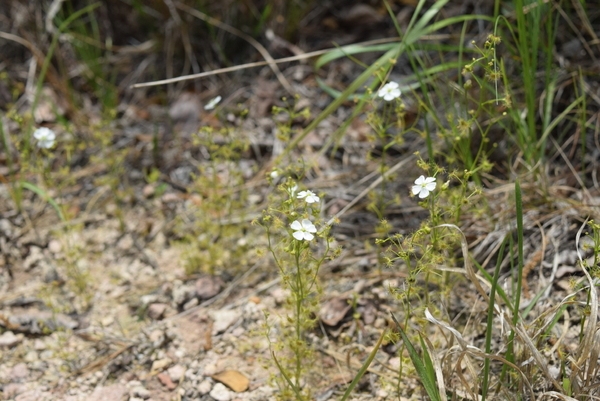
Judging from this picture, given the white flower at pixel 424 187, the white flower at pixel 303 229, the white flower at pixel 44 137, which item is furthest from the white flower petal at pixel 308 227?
the white flower at pixel 44 137

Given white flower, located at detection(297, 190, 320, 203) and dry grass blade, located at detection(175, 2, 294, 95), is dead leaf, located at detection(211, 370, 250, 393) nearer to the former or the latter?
white flower, located at detection(297, 190, 320, 203)

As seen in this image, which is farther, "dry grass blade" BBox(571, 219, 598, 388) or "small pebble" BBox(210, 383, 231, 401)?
"small pebble" BBox(210, 383, 231, 401)

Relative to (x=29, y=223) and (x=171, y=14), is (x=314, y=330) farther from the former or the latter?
(x=171, y=14)

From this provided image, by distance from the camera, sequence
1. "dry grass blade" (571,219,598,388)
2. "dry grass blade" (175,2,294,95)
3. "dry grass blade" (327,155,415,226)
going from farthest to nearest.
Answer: "dry grass blade" (175,2,294,95)
"dry grass blade" (327,155,415,226)
"dry grass blade" (571,219,598,388)

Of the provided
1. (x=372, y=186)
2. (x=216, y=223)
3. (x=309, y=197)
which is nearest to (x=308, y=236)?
(x=309, y=197)

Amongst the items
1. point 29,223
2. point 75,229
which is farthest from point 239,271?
point 29,223

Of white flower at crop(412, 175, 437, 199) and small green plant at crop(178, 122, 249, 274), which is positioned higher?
white flower at crop(412, 175, 437, 199)

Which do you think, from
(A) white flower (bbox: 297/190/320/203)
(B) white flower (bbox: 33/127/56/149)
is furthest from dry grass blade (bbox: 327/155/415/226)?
(B) white flower (bbox: 33/127/56/149)
